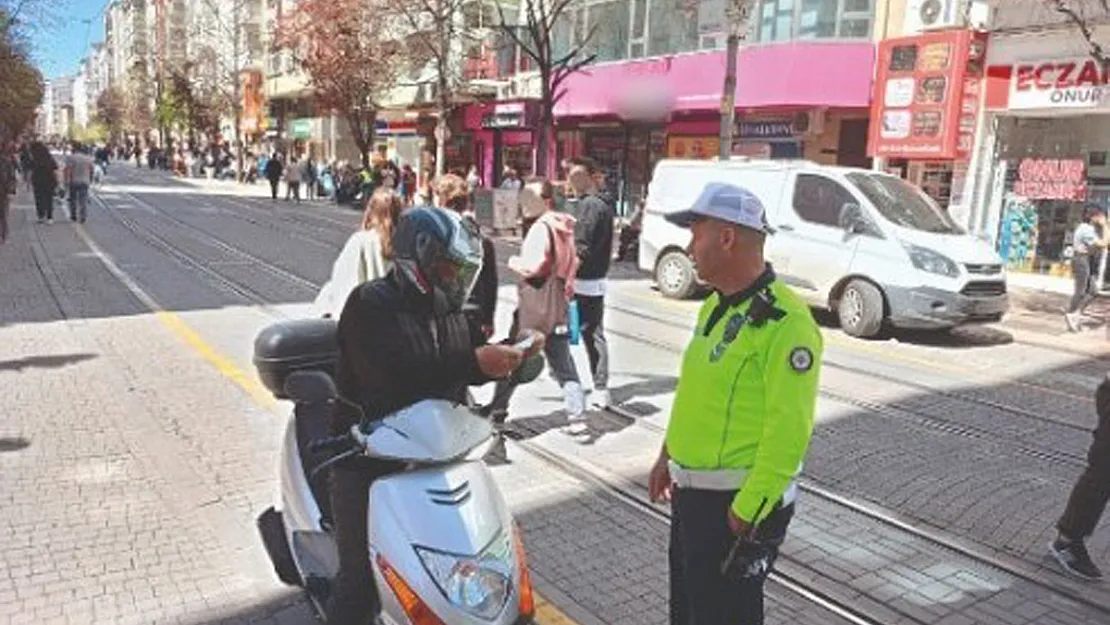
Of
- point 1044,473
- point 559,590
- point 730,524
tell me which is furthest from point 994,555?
point 730,524

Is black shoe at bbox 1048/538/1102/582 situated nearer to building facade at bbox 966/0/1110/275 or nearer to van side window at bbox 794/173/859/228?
van side window at bbox 794/173/859/228

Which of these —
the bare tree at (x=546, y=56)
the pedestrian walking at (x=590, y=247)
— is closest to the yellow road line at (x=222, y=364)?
the pedestrian walking at (x=590, y=247)

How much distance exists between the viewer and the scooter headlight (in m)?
2.55

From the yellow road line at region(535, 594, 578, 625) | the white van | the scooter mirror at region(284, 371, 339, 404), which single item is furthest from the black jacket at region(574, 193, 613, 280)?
the scooter mirror at region(284, 371, 339, 404)

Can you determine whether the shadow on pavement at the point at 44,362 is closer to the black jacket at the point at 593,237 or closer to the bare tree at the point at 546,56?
the black jacket at the point at 593,237

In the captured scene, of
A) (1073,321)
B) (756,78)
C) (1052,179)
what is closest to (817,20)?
(756,78)

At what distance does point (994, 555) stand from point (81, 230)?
1807 cm

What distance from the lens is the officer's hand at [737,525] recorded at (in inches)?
98.5

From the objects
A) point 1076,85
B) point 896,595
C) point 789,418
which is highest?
point 1076,85

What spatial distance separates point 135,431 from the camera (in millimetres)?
5887

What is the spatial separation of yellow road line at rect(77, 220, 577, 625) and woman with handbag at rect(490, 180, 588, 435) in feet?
5.77

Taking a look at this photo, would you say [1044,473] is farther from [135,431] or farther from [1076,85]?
[1076,85]

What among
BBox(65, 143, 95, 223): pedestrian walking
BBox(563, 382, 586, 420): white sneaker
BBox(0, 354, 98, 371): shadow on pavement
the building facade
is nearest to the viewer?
BBox(563, 382, 586, 420): white sneaker

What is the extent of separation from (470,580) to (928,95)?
57.1ft
